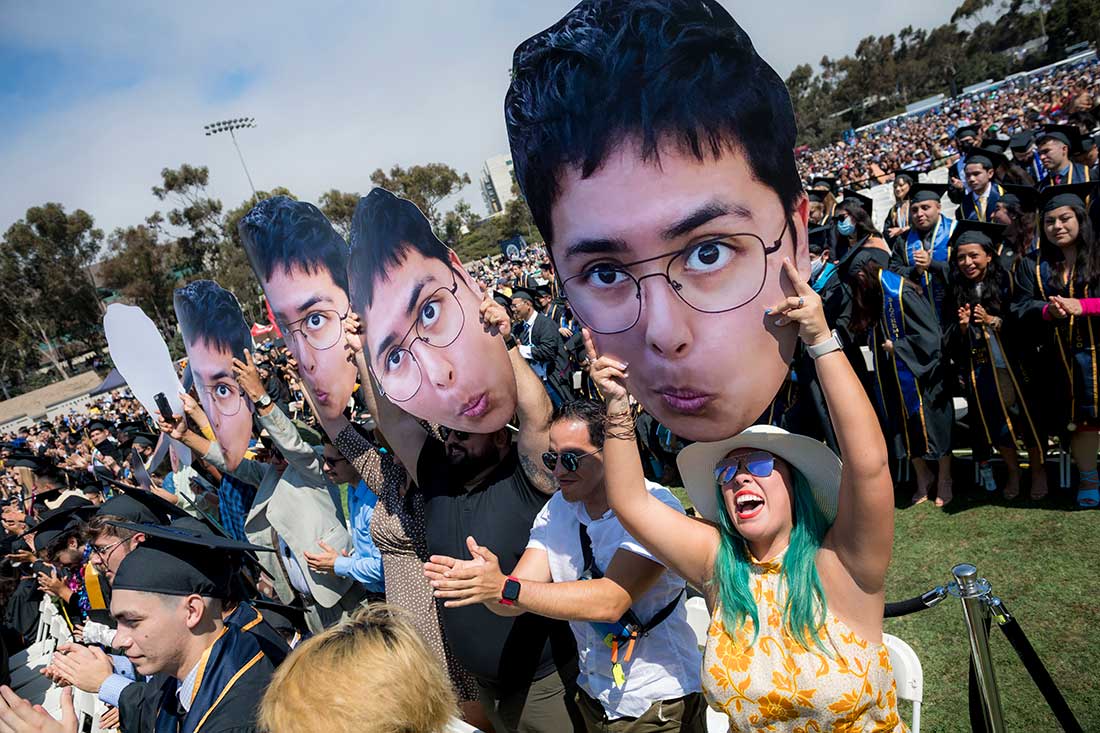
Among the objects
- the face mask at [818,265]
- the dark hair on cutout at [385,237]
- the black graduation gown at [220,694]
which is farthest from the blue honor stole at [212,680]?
the face mask at [818,265]

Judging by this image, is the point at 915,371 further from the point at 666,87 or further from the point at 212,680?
the point at 212,680

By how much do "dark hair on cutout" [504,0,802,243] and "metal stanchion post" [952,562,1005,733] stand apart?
1.26m

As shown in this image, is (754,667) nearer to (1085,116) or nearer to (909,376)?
(909,376)

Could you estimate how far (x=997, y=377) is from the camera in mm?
4719

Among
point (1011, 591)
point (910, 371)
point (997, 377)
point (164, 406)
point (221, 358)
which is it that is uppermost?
point (221, 358)

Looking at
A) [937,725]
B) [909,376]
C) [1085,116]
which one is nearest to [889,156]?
[1085,116]

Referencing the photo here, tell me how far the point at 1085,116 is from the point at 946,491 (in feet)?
26.7

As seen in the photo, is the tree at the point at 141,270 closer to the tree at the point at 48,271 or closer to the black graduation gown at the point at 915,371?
the tree at the point at 48,271

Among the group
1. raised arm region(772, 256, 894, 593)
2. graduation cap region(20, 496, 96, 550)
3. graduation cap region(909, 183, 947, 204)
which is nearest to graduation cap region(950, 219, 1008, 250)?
graduation cap region(909, 183, 947, 204)

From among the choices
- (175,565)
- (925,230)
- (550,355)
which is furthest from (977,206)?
(175,565)

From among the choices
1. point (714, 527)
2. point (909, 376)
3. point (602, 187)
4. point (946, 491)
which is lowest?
point (946, 491)

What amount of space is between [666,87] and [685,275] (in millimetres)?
502

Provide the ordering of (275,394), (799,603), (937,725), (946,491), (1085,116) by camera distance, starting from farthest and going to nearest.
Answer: (1085,116) → (275,394) → (946,491) → (937,725) → (799,603)

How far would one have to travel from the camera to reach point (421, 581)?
3271mm
